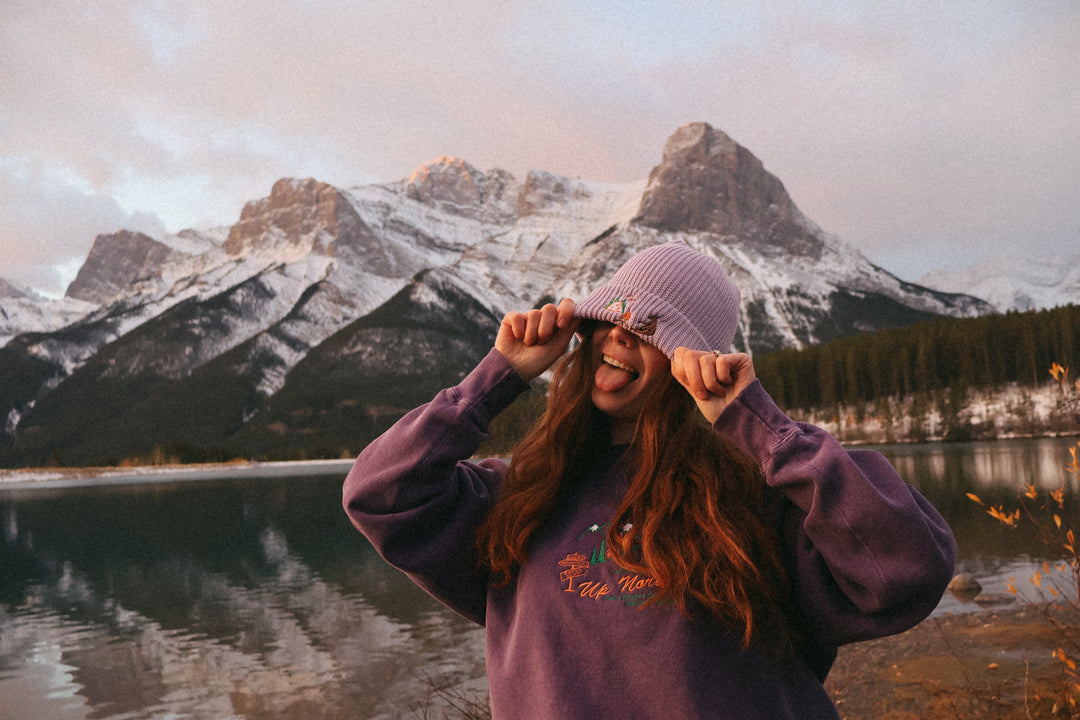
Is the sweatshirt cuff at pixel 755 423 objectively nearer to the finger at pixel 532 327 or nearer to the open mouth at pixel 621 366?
the open mouth at pixel 621 366

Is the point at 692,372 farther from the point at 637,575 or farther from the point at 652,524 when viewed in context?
the point at 637,575

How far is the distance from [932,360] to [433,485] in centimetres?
8987

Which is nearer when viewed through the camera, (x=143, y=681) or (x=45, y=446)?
(x=143, y=681)

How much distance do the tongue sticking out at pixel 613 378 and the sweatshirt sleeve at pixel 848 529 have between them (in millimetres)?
357

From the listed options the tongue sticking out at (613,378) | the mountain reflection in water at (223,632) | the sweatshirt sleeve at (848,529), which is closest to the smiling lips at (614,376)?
the tongue sticking out at (613,378)

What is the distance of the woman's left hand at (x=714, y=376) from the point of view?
1.82 m

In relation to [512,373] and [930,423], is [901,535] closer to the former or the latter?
[512,373]

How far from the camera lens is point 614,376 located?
213cm

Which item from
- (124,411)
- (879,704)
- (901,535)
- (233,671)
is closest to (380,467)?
(901,535)

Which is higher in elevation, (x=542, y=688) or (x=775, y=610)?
(x=775, y=610)

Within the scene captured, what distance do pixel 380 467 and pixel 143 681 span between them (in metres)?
13.5

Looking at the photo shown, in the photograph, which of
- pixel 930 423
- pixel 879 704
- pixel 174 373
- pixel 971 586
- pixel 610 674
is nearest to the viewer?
pixel 610 674

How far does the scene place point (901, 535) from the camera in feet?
5.45

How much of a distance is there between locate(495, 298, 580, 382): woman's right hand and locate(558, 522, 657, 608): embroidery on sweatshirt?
19.3 inches
